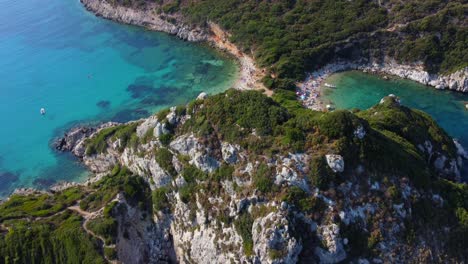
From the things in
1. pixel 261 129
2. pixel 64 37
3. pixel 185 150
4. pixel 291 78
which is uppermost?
pixel 261 129

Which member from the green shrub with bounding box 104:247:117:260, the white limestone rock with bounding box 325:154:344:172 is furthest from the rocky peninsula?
the green shrub with bounding box 104:247:117:260

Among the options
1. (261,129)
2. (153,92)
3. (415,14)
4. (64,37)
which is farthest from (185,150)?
(64,37)

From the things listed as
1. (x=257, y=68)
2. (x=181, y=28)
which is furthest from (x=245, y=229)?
(x=181, y=28)

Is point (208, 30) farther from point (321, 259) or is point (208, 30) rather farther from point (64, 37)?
point (321, 259)

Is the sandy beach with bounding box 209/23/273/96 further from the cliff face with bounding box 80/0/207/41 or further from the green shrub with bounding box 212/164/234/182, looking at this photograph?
the green shrub with bounding box 212/164/234/182

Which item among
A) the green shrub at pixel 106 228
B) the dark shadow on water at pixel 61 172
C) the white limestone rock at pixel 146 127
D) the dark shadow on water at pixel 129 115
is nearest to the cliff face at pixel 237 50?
the dark shadow on water at pixel 129 115

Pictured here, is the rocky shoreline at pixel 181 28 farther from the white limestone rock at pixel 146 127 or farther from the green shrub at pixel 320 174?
the green shrub at pixel 320 174
